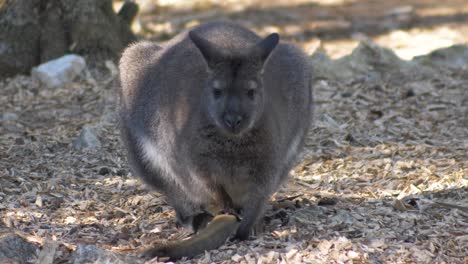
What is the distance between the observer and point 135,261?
465 centimetres

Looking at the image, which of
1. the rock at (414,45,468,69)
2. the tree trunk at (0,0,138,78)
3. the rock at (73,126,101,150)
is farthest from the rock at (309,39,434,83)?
the rock at (73,126,101,150)

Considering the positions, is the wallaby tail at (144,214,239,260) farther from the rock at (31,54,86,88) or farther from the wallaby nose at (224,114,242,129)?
the rock at (31,54,86,88)

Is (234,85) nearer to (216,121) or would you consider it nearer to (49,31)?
(216,121)

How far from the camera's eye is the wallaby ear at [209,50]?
207 inches

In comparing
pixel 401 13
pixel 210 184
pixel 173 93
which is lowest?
pixel 401 13

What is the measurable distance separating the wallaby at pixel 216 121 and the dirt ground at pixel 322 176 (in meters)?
0.25

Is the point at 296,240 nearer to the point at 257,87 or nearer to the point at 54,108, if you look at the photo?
the point at 257,87

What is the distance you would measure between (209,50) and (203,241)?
1.14m

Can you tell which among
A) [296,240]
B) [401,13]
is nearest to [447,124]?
[296,240]

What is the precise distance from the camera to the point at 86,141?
285 inches

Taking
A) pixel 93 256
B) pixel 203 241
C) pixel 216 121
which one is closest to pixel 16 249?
pixel 93 256

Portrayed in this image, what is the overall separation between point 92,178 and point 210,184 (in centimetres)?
155

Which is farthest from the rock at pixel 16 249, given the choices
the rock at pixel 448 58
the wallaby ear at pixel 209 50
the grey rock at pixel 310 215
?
the rock at pixel 448 58

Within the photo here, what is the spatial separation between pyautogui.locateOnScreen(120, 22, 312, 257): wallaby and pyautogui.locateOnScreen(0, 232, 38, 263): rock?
2.12ft
